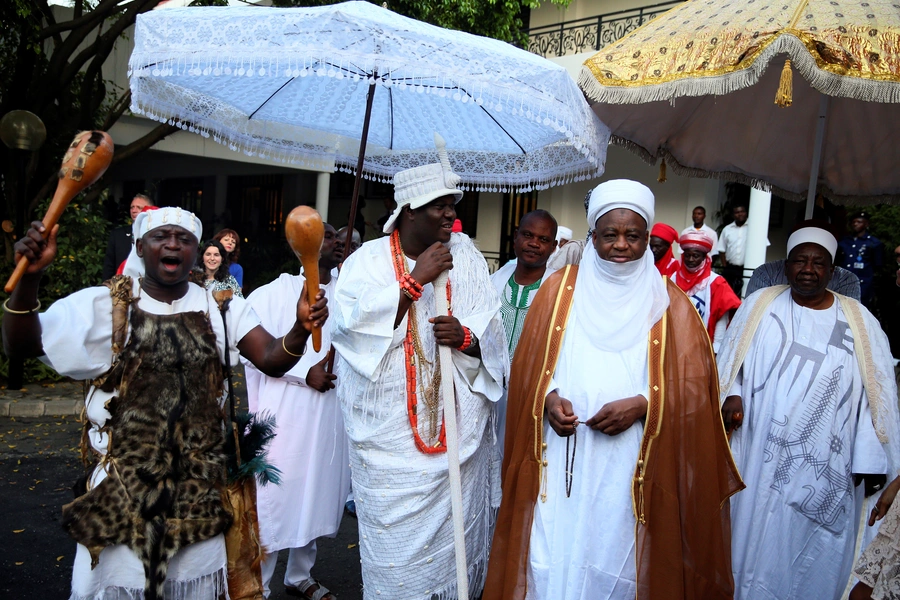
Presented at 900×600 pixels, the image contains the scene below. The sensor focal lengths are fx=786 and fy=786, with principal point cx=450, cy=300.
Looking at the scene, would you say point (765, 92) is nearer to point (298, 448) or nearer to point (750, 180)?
point (750, 180)

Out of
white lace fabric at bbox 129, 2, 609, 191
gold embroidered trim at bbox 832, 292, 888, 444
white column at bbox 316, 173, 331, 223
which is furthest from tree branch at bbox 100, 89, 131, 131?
gold embroidered trim at bbox 832, 292, 888, 444

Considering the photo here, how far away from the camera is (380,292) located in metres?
3.54

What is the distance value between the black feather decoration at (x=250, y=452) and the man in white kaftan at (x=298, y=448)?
3.68 feet

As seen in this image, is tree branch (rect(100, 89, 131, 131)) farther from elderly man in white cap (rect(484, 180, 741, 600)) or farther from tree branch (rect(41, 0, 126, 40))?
elderly man in white cap (rect(484, 180, 741, 600))

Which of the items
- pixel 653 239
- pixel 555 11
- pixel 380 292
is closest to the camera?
pixel 380 292

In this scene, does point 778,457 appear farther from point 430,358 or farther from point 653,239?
point 653,239

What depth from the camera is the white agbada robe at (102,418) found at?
272cm

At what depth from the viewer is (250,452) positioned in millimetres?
3121

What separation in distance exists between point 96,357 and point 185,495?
0.60 metres

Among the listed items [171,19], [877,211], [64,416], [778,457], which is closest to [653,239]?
[778,457]

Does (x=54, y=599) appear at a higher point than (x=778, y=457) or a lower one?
lower

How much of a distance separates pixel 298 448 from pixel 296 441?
0.04m

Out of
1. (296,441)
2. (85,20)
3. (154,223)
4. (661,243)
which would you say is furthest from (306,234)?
(85,20)

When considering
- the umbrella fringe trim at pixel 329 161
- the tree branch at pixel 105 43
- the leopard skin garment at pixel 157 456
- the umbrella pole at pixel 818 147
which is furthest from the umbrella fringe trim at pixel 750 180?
the tree branch at pixel 105 43
